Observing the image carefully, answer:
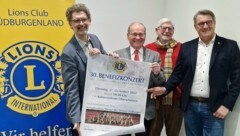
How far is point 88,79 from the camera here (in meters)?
1.98

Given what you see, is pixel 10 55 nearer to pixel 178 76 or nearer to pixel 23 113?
pixel 23 113

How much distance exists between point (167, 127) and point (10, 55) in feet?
5.19

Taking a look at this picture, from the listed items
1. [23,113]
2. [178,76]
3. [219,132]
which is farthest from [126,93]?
[23,113]

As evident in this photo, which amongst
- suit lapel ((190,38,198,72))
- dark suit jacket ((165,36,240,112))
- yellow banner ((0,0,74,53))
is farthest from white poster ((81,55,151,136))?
yellow banner ((0,0,74,53))

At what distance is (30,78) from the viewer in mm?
2428

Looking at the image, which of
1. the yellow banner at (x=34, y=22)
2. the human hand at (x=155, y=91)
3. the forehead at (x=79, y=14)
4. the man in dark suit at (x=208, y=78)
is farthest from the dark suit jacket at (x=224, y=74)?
the yellow banner at (x=34, y=22)

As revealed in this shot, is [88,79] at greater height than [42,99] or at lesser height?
greater

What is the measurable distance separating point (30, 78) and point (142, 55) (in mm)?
981

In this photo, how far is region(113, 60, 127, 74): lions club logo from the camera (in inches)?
80.6

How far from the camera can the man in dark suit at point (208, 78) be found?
213 centimetres

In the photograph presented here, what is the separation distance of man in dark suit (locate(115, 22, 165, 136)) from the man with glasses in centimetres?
48

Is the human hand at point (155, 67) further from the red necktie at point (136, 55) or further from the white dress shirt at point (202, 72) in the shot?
the white dress shirt at point (202, 72)

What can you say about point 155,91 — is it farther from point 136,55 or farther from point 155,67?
point 136,55

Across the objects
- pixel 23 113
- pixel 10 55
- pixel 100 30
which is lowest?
pixel 23 113
